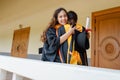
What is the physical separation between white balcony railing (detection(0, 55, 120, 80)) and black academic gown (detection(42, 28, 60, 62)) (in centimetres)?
28

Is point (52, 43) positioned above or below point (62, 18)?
below

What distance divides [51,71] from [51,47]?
47cm

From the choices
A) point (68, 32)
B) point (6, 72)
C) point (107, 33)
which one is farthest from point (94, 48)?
point (6, 72)

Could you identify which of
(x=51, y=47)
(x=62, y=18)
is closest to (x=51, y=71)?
(x=51, y=47)

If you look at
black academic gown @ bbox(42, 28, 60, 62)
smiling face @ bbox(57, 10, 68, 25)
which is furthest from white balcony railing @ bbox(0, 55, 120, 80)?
smiling face @ bbox(57, 10, 68, 25)

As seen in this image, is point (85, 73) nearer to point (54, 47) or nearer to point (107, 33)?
point (54, 47)

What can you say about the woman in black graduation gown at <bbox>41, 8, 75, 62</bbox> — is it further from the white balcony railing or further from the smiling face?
the white balcony railing

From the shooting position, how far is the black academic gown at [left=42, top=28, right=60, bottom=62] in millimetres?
928

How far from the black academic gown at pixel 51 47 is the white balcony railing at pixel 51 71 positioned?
0.93 feet

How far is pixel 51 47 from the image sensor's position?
0.92 metres

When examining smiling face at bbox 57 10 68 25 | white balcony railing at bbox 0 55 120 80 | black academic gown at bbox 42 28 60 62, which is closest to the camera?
white balcony railing at bbox 0 55 120 80

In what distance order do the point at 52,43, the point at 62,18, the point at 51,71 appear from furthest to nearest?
the point at 62,18, the point at 52,43, the point at 51,71

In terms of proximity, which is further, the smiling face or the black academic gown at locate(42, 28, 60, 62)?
the smiling face

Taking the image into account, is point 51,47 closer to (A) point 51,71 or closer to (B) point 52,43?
(B) point 52,43
